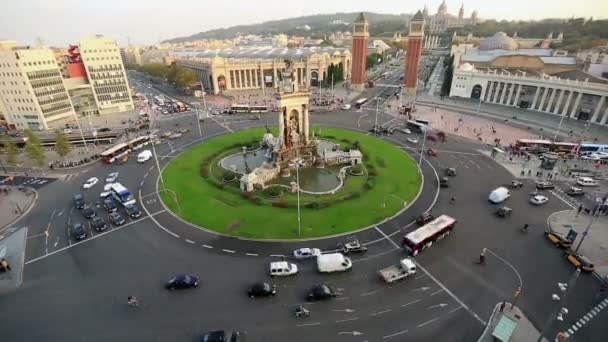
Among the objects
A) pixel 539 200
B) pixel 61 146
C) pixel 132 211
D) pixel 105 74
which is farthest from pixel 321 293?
pixel 105 74

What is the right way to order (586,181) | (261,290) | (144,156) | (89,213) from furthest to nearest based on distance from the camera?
(144,156) → (586,181) → (89,213) → (261,290)

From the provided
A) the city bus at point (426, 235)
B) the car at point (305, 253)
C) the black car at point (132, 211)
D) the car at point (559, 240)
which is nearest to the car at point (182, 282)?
the car at point (305, 253)

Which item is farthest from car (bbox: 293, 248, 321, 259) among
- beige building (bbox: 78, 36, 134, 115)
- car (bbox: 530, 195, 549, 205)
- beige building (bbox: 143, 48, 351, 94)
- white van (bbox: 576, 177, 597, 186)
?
beige building (bbox: 143, 48, 351, 94)

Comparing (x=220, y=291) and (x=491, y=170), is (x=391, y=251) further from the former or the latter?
(x=491, y=170)

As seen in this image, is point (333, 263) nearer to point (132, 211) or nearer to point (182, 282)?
point (182, 282)

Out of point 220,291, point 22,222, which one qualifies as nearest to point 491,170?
point 220,291

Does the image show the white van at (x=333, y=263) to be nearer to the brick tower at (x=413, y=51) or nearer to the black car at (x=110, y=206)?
the black car at (x=110, y=206)
